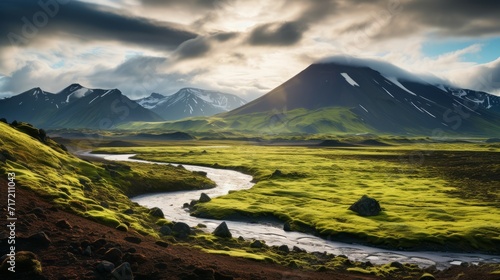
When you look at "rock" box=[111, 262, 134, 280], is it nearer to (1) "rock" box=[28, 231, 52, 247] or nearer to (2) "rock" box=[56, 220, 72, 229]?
(1) "rock" box=[28, 231, 52, 247]

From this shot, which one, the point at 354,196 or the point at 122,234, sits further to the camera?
the point at 354,196

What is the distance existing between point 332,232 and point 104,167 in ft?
187

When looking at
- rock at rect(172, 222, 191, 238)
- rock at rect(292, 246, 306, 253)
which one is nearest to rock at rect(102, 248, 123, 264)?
rock at rect(172, 222, 191, 238)

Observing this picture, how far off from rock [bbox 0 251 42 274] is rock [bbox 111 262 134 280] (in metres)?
4.95

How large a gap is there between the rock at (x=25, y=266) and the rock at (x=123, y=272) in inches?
195

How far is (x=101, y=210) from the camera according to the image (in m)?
48.0

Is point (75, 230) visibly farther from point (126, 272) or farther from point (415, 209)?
point (415, 209)

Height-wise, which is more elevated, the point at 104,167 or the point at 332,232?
the point at 104,167

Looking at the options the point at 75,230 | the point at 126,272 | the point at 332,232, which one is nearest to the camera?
the point at 126,272

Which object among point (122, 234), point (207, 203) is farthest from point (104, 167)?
point (122, 234)

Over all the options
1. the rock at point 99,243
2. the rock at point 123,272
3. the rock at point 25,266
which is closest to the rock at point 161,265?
the rock at point 123,272

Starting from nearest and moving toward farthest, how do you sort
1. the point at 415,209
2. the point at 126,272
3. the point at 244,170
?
the point at 126,272 → the point at 415,209 → the point at 244,170

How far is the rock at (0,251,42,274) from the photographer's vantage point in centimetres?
2570

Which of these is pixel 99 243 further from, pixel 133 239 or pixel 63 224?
pixel 133 239
